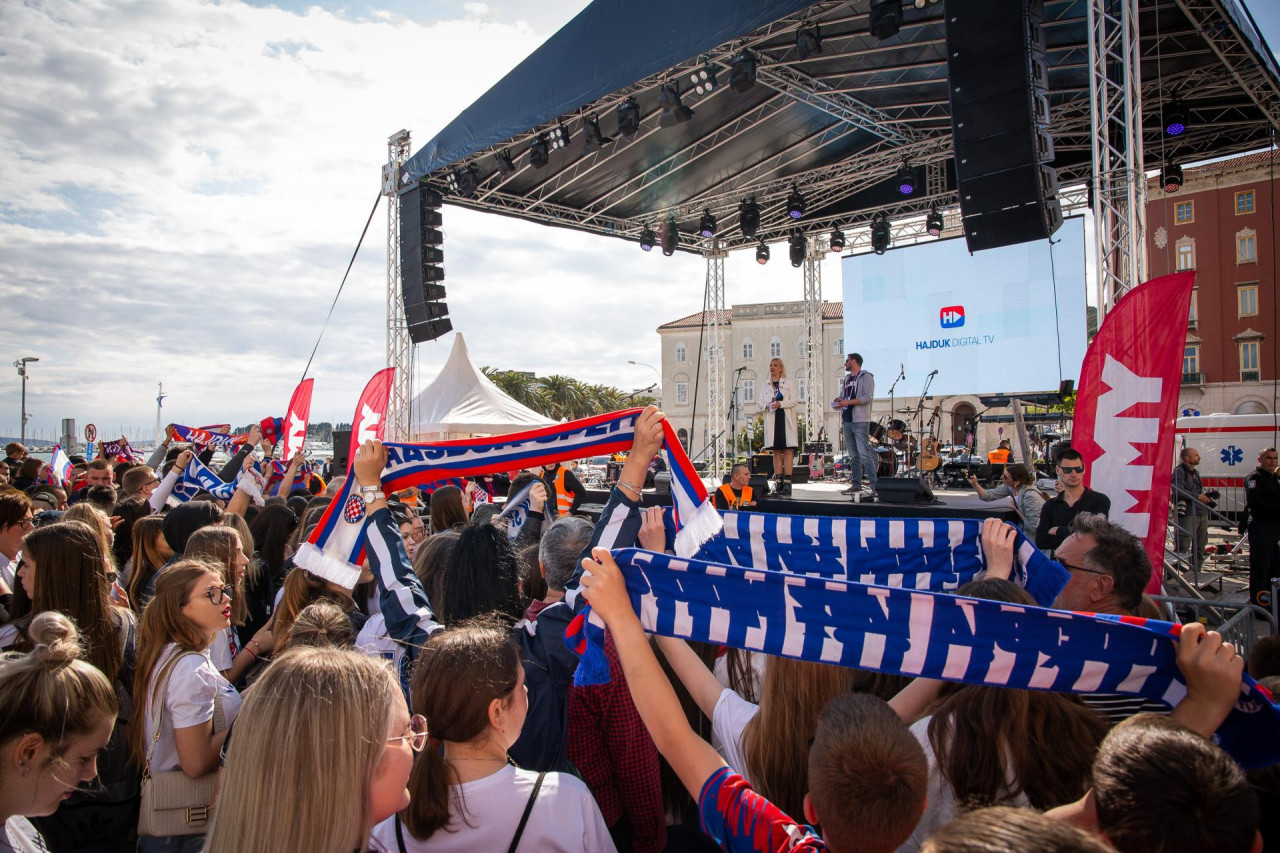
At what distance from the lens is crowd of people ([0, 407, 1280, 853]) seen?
1231 millimetres

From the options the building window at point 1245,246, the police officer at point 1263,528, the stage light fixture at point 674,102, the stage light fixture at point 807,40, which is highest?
the building window at point 1245,246

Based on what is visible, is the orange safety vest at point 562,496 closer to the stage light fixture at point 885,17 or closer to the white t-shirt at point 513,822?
the white t-shirt at point 513,822

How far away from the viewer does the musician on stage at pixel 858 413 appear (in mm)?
8719

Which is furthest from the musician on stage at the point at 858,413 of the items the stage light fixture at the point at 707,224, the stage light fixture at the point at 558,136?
the stage light fixture at the point at 707,224

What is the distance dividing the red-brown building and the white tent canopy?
32343 mm

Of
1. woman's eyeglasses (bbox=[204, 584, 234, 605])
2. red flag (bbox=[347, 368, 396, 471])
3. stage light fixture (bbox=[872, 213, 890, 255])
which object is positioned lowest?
woman's eyeglasses (bbox=[204, 584, 234, 605])

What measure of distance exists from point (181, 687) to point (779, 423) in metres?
8.48

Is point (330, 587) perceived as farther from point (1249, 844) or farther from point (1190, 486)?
point (1190, 486)

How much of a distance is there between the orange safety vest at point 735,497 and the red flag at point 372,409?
220 inches

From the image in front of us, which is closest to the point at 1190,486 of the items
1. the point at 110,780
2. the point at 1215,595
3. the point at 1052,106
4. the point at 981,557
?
the point at 1215,595

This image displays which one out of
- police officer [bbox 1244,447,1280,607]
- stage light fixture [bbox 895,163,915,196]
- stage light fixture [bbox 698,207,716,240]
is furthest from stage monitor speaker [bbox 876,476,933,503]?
stage light fixture [bbox 698,207,716,240]

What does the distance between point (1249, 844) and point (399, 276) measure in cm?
1411

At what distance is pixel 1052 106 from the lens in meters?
11.5

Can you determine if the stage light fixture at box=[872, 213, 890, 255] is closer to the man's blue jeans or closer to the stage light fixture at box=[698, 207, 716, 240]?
the stage light fixture at box=[698, 207, 716, 240]
